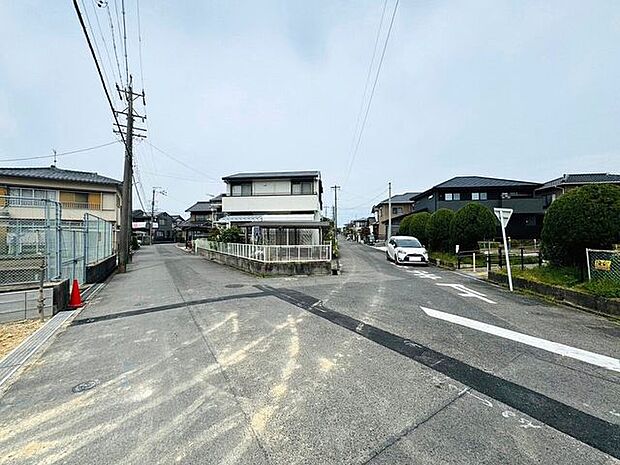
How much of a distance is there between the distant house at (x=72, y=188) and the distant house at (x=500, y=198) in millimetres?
28839

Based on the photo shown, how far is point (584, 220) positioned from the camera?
8.02m

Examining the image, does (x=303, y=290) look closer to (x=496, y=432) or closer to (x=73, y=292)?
(x=73, y=292)

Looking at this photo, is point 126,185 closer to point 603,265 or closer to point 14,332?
point 14,332

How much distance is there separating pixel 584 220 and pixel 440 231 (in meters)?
13.3

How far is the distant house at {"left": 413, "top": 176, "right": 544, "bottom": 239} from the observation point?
98.0 feet

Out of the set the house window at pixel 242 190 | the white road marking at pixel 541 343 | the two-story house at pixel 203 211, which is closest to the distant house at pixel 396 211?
the house window at pixel 242 190

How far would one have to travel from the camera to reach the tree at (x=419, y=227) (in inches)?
956

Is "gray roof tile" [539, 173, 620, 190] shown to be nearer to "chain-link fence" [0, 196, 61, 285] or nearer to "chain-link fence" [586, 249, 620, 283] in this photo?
"chain-link fence" [586, 249, 620, 283]

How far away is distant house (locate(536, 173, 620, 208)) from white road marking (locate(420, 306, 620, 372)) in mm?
29860

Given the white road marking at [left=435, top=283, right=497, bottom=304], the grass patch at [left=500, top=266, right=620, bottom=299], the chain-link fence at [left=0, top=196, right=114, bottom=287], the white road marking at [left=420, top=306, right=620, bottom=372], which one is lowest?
the white road marking at [left=435, top=283, right=497, bottom=304]

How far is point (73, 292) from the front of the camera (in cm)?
827

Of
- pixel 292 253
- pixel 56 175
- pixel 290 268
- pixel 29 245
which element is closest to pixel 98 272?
pixel 29 245

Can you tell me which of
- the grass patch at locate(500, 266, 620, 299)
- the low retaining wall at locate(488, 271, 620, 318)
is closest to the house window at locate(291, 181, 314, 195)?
the grass patch at locate(500, 266, 620, 299)

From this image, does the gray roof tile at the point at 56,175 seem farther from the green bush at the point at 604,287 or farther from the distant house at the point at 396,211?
the distant house at the point at 396,211
